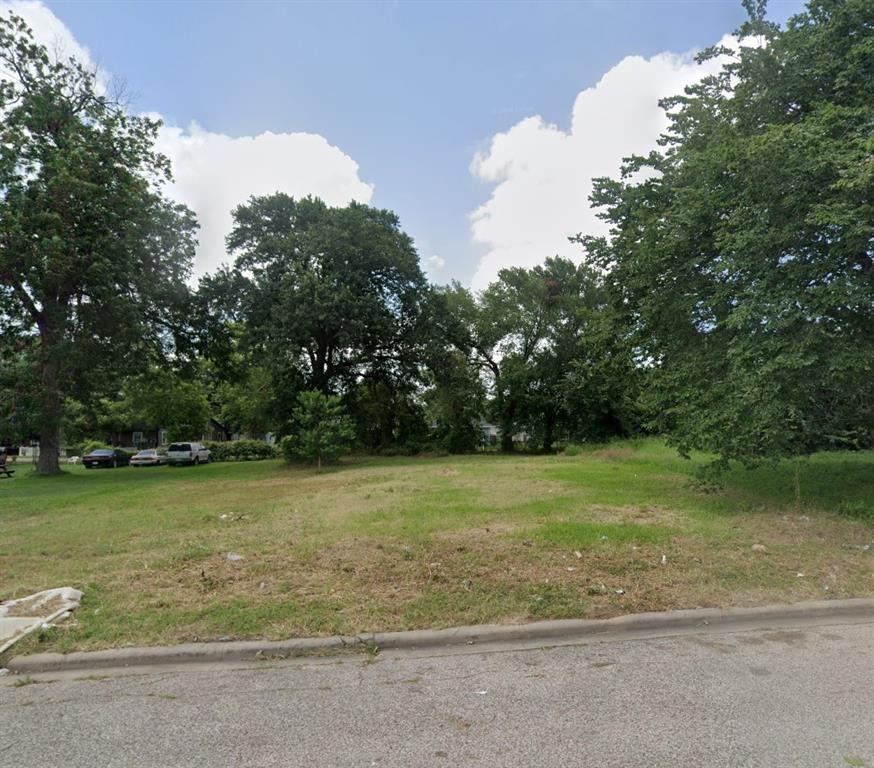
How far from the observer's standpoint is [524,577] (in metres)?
5.41

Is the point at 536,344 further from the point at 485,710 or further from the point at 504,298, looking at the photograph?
the point at 485,710

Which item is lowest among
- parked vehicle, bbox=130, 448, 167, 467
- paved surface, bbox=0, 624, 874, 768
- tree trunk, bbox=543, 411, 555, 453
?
parked vehicle, bbox=130, 448, 167, 467

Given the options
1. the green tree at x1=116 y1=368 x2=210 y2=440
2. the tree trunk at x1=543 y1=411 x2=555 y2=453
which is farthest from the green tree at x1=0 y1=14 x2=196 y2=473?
the tree trunk at x1=543 y1=411 x2=555 y2=453

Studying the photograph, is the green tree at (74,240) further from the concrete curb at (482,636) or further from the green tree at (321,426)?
the concrete curb at (482,636)

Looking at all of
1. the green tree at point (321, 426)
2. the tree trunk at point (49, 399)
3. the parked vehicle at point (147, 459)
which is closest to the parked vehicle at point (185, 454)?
the parked vehicle at point (147, 459)

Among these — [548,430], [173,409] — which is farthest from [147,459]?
[548,430]

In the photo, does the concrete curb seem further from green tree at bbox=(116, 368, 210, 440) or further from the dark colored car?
the dark colored car

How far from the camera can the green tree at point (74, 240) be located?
19.2 meters

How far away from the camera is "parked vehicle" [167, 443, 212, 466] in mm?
33750

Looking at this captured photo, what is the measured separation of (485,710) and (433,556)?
300 cm

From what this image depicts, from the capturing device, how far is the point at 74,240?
19609mm

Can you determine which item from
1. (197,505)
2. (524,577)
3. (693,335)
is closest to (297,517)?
(197,505)

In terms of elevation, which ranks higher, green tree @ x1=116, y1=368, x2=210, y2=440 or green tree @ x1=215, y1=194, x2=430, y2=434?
green tree @ x1=215, y1=194, x2=430, y2=434

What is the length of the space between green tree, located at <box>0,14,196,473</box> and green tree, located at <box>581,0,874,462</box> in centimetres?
1859
